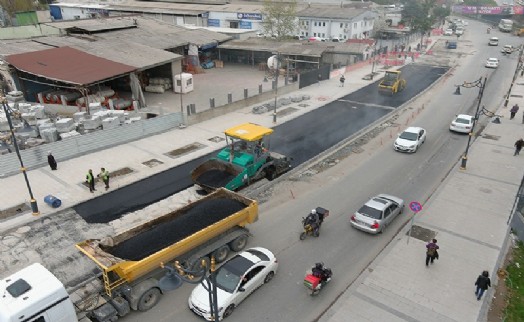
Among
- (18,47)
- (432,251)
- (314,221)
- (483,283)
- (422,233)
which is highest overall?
(18,47)

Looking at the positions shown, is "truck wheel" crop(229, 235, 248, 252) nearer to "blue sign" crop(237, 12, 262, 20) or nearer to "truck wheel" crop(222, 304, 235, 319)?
"truck wheel" crop(222, 304, 235, 319)

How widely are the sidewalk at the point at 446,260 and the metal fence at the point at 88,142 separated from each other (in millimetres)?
19377

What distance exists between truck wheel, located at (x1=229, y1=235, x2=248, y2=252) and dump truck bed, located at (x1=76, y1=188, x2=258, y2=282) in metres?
0.52

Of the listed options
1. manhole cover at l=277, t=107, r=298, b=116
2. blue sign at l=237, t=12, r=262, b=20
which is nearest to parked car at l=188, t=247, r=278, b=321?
manhole cover at l=277, t=107, r=298, b=116

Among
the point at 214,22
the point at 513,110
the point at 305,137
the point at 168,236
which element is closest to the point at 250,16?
the point at 214,22

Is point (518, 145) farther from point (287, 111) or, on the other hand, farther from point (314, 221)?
point (287, 111)

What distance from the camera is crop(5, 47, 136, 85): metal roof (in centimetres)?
3056

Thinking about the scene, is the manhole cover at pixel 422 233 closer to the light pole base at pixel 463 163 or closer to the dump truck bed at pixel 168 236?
the dump truck bed at pixel 168 236

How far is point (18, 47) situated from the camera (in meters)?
36.8

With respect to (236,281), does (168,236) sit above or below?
above

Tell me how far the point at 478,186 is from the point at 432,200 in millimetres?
3803

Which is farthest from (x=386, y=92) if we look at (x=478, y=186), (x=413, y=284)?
(x=413, y=284)

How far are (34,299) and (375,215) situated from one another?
1351 cm

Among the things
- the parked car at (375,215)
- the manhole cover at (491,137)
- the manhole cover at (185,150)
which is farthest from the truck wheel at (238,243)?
the manhole cover at (491,137)
